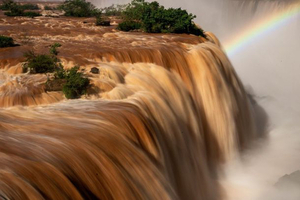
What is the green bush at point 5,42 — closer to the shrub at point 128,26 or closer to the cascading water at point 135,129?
the cascading water at point 135,129

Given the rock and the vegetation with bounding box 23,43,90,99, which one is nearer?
the vegetation with bounding box 23,43,90,99

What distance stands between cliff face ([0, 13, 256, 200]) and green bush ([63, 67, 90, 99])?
0.23m

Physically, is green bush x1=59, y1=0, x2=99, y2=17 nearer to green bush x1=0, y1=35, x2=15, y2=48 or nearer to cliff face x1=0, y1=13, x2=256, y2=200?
cliff face x1=0, y1=13, x2=256, y2=200

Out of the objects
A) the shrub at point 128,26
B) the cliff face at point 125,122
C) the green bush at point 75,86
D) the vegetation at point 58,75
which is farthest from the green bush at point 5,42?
the shrub at point 128,26

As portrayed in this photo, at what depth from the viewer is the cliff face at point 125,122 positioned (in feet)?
19.5

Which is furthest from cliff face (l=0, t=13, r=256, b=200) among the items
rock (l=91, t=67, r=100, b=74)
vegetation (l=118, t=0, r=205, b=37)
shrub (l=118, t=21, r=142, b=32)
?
shrub (l=118, t=21, r=142, b=32)

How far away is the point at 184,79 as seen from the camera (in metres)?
12.0

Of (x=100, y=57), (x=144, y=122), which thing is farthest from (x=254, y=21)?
(x=144, y=122)

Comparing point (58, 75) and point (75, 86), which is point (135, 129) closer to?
point (75, 86)

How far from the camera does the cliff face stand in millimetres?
5957

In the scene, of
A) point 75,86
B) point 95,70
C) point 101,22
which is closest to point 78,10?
point 101,22

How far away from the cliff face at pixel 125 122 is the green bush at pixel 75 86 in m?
0.23

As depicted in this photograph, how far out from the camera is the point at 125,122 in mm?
7551

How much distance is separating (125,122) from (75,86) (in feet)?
7.29
